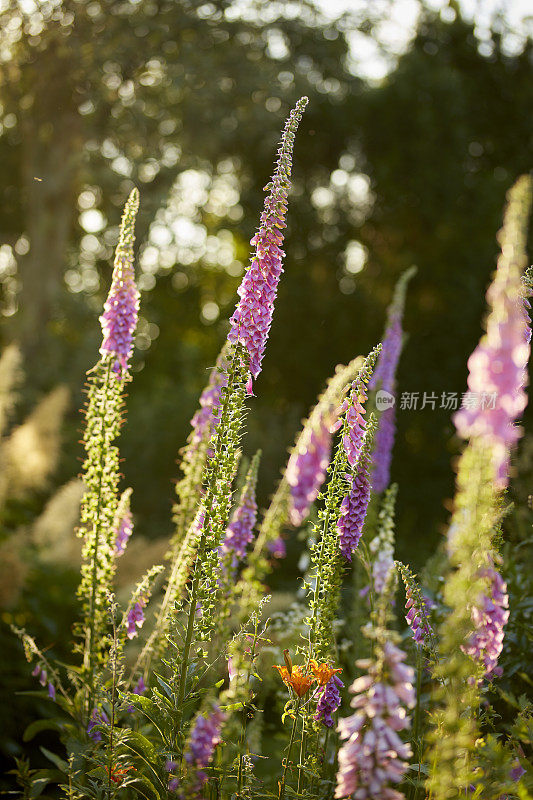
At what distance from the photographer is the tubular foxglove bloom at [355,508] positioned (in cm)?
244

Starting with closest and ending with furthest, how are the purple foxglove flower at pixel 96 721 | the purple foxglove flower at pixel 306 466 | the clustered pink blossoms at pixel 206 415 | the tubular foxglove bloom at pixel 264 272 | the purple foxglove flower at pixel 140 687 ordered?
the purple foxglove flower at pixel 306 466
the tubular foxglove bloom at pixel 264 272
the purple foxglove flower at pixel 96 721
the purple foxglove flower at pixel 140 687
the clustered pink blossoms at pixel 206 415

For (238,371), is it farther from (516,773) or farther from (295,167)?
(295,167)

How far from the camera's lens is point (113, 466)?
2.80 meters

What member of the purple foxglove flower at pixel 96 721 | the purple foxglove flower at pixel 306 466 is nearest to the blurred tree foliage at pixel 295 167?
the purple foxglove flower at pixel 96 721

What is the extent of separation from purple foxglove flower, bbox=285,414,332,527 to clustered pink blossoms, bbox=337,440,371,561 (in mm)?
572

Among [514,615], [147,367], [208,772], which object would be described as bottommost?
[208,772]

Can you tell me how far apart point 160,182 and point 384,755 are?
495 inches

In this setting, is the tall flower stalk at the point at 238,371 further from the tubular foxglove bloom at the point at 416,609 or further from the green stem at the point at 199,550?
the tubular foxglove bloom at the point at 416,609

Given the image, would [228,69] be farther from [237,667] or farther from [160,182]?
[237,667]

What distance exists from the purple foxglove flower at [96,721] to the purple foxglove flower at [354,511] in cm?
114

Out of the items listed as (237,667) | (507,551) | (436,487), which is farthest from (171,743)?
(436,487)

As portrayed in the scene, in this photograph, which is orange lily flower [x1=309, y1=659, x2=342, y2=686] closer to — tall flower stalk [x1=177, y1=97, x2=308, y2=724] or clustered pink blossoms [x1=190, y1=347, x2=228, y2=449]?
tall flower stalk [x1=177, y1=97, x2=308, y2=724]

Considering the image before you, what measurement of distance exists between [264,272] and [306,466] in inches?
31.7

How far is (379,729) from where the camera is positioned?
1.51 meters
